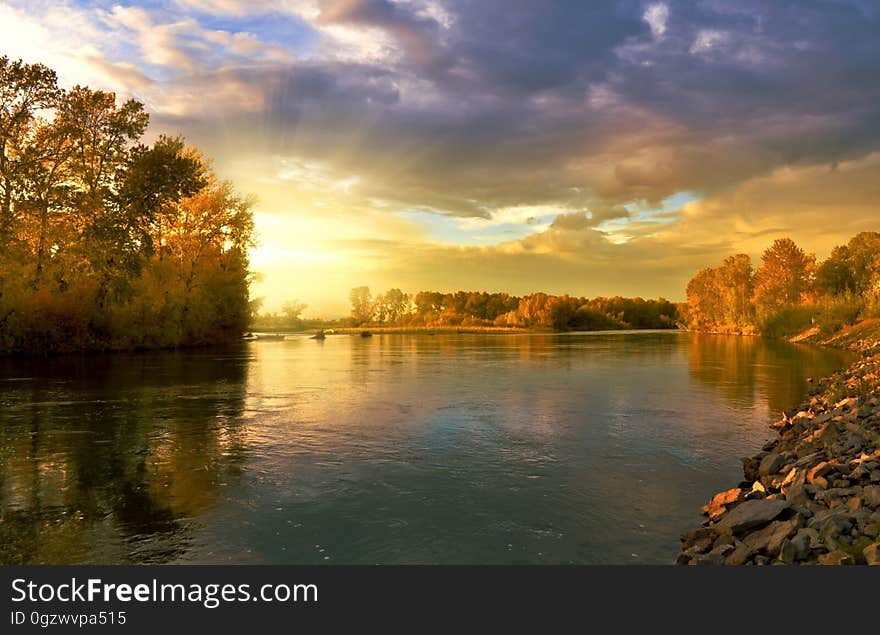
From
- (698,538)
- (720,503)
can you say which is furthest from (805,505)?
(698,538)

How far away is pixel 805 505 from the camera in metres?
10.5

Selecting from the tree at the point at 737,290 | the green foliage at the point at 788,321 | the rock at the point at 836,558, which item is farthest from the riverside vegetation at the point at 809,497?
the tree at the point at 737,290

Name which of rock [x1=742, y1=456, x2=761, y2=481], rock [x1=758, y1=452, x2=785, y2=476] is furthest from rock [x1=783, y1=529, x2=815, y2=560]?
rock [x1=742, y1=456, x2=761, y2=481]

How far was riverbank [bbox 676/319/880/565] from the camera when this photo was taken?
27.4 feet

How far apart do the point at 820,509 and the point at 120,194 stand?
213 feet

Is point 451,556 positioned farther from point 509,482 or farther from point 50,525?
point 50,525

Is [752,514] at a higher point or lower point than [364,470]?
higher

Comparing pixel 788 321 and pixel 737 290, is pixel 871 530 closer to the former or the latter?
pixel 788 321

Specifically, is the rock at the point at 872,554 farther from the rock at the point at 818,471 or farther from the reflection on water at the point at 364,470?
the rock at the point at 818,471

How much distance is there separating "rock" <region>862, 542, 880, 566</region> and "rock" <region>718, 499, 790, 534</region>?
196 centimetres

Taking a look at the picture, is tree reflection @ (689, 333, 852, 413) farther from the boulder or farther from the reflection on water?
the boulder

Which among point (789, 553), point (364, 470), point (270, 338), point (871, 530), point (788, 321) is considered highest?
point (788, 321)

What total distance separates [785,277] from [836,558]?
148 m

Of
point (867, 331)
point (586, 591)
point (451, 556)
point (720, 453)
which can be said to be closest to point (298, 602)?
point (451, 556)
